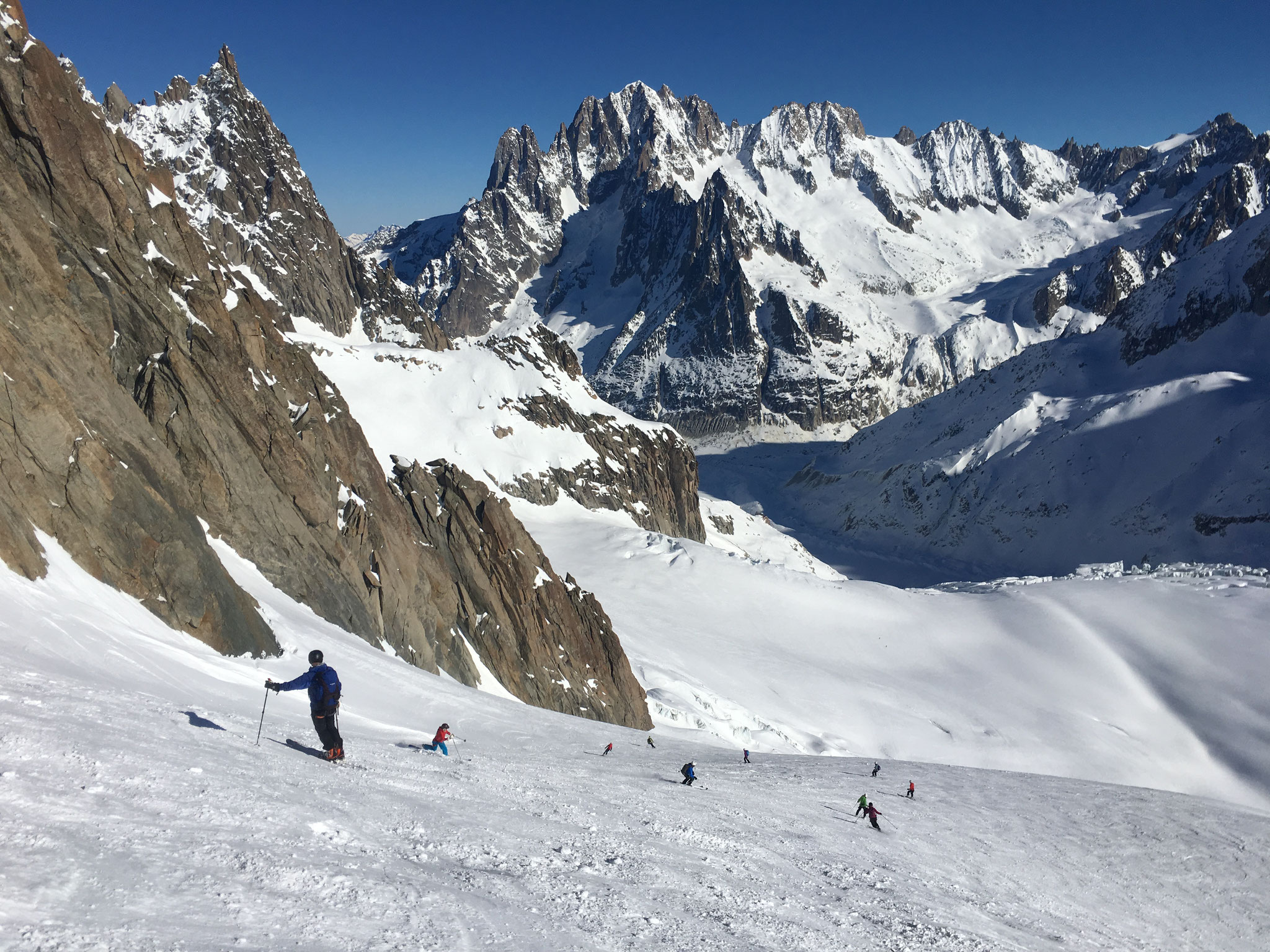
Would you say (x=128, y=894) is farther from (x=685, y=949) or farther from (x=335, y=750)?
(x=335, y=750)

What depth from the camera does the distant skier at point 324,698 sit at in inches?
422

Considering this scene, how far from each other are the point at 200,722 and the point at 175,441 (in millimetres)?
15596

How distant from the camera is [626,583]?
6750 centimetres

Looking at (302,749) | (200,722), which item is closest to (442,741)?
(302,749)

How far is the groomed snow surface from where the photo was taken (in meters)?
6.02

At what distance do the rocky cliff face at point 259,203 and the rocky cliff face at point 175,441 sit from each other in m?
81.0

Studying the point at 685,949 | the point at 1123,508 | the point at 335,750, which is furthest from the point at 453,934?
the point at 1123,508

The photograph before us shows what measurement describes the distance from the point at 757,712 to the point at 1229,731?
26373 millimetres

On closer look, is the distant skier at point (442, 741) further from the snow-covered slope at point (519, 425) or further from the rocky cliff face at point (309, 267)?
the rocky cliff face at point (309, 267)

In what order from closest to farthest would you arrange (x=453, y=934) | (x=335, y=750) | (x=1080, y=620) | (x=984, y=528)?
(x=453, y=934) < (x=335, y=750) < (x=1080, y=620) < (x=984, y=528)

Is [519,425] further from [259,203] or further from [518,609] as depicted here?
[259,203]

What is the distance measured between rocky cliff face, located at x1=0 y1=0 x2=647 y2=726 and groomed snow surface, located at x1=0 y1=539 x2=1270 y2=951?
1626mm

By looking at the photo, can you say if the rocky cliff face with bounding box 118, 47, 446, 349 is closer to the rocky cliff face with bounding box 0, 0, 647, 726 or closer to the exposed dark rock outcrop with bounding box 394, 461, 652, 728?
the exposed dark rock outcrop with bounding box 394, 461, 652, 728

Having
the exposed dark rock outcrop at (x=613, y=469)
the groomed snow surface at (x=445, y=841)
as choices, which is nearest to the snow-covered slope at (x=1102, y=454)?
the exposed dark rock outcrop at (x=613, y=469)
